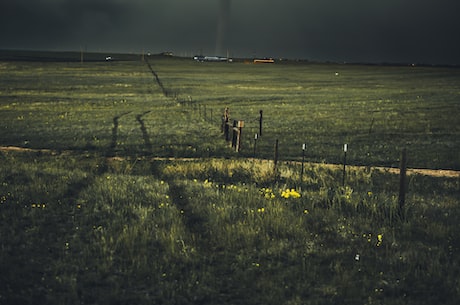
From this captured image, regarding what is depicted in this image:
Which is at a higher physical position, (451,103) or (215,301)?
(451,103)

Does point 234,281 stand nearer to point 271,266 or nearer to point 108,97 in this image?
point 271,266

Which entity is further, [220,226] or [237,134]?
[237,134]

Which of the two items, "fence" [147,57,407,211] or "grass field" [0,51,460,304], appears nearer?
"grass field" [0,51,460,304]

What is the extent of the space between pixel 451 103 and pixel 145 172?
41.1m

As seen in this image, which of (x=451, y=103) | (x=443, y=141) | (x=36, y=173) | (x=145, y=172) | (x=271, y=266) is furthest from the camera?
(x=451, y=103)

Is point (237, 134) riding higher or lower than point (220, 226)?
higher

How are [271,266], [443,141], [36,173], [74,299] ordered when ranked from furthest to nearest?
[443,141] < [36,173] < [271,266] < [74,299]

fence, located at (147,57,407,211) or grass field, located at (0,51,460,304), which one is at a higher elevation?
fence, located at (147,57,407,211)

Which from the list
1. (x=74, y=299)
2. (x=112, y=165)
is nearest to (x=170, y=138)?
(x=112, y=165)

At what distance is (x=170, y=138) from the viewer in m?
27.7

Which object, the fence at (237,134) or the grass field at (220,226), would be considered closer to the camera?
the grass field at (220,226)

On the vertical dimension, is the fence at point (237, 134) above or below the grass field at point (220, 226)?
above

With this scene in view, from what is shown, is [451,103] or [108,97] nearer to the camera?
[451,103]

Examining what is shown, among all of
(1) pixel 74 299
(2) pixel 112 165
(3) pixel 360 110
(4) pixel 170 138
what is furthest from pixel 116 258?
(3) pixel 360 110
